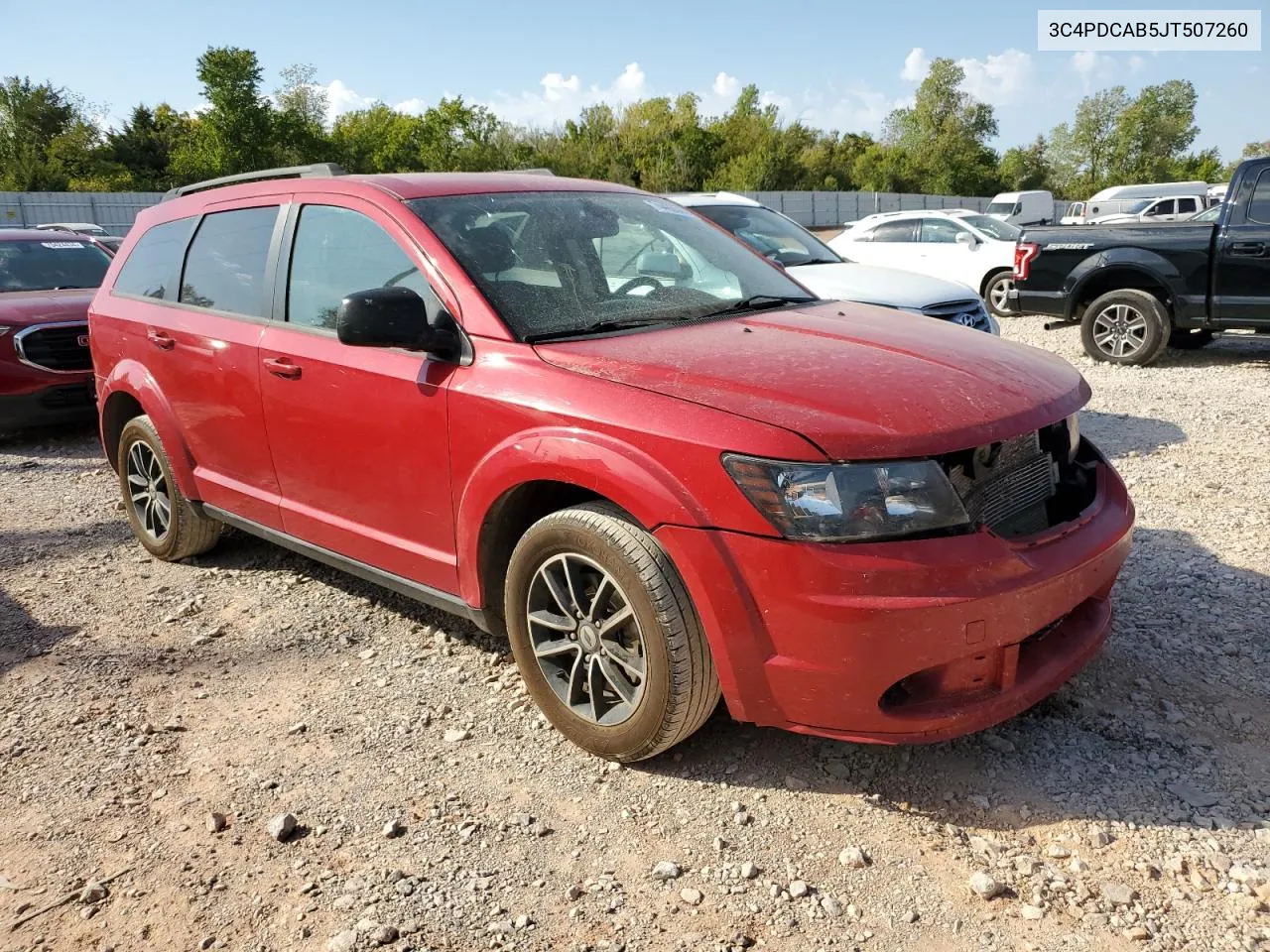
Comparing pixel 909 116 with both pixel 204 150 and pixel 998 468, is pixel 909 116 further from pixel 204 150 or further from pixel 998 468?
pixel 998 468

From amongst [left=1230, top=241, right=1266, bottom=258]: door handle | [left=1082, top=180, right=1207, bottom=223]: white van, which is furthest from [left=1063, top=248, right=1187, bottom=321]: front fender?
[left=1082, top=180, right=1207, bottom=223]: white van

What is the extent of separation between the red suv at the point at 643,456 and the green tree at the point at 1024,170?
86.2 m

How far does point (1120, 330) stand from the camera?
374 inches

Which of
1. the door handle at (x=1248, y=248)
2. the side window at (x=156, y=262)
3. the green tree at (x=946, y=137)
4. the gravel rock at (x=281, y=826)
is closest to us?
the gravel rock at (x=281, y=826)

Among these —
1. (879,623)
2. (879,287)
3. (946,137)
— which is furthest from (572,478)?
(946,137)

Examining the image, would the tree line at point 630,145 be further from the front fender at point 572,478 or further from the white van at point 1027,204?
the front fender at point 572,478

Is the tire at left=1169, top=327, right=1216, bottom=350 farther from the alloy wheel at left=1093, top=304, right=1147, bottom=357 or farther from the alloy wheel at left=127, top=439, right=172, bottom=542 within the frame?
the alloy wheel at left=127, top=439, right=172, bottom=542

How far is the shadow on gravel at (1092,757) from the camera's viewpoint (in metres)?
2.79

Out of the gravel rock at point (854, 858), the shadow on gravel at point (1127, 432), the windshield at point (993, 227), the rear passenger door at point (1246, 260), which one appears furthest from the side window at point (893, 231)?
the gravel rock at point (854, 858)

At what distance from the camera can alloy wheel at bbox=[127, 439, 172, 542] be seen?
4.96 meters

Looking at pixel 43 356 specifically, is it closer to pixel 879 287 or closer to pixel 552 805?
pixel 879 287

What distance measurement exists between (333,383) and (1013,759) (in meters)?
2.59

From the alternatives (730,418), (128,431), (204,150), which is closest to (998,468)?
(730,418)

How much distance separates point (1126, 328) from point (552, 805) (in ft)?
28.0
